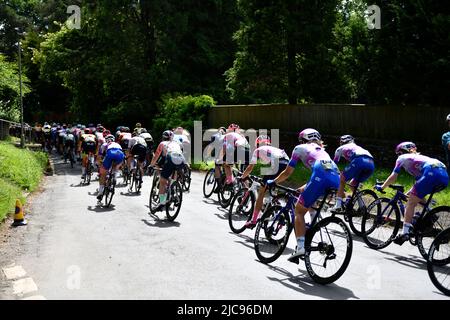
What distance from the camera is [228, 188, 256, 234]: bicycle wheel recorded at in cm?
1072

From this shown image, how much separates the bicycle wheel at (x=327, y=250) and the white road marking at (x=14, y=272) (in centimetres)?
408

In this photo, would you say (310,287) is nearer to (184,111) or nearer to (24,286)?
(24,286)

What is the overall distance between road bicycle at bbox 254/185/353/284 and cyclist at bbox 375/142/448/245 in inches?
69.4

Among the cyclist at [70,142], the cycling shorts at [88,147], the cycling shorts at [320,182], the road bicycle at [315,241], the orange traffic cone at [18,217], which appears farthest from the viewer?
the cyclist at [70,142]

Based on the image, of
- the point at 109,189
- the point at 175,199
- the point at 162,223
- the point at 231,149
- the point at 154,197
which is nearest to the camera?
the point at 162,223

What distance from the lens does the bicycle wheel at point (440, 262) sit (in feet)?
22.7

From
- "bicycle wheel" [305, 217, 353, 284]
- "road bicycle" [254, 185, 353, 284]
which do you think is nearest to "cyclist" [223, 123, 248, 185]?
"road bicycle" [254, 185, 353, 284]

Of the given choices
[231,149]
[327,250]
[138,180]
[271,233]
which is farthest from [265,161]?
[138,180]

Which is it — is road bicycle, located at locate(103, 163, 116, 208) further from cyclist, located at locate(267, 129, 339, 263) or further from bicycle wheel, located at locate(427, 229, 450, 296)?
bicycle wheel, located at locate(427, 229, 450, 296)

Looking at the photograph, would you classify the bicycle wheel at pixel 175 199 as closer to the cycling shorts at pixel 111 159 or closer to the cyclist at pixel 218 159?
the cyclist at pixel 218 159

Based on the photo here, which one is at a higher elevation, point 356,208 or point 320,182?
point 320,182

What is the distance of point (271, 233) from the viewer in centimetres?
859

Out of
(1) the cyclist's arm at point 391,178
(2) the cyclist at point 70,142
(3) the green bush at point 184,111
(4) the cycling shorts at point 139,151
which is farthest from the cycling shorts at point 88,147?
(1) the cyclist's arm at point 391,178

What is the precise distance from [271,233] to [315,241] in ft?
3.86
